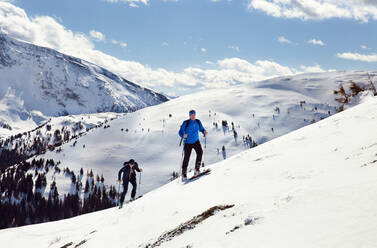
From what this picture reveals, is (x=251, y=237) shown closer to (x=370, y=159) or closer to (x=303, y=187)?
(x=303, y=187)

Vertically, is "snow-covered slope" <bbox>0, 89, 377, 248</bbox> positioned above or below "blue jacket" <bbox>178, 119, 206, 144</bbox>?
below

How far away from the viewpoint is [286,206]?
5.06 m

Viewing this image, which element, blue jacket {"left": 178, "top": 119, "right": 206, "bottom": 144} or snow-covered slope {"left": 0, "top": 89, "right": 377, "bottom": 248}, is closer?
snow-covered slope {"left": 0, "top": 89, "right": 377, "bottom": 248}

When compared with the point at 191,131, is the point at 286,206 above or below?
below

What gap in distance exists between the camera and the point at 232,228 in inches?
199

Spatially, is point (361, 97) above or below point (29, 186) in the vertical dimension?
above

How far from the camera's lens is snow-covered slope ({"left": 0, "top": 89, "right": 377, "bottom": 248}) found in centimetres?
379

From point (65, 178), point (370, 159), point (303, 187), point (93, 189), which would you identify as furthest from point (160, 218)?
point (65, 178)

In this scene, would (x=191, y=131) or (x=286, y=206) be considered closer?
(x=286, y=206)

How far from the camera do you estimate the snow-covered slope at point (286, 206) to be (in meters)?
3.79

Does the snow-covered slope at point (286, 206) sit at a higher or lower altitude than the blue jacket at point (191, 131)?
lower

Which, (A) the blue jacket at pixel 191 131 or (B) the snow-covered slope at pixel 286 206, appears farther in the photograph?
(A) the blue jacket at pixel 191 131

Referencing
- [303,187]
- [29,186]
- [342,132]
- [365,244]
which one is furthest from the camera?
[29,186]

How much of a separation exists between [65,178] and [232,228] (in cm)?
19613
